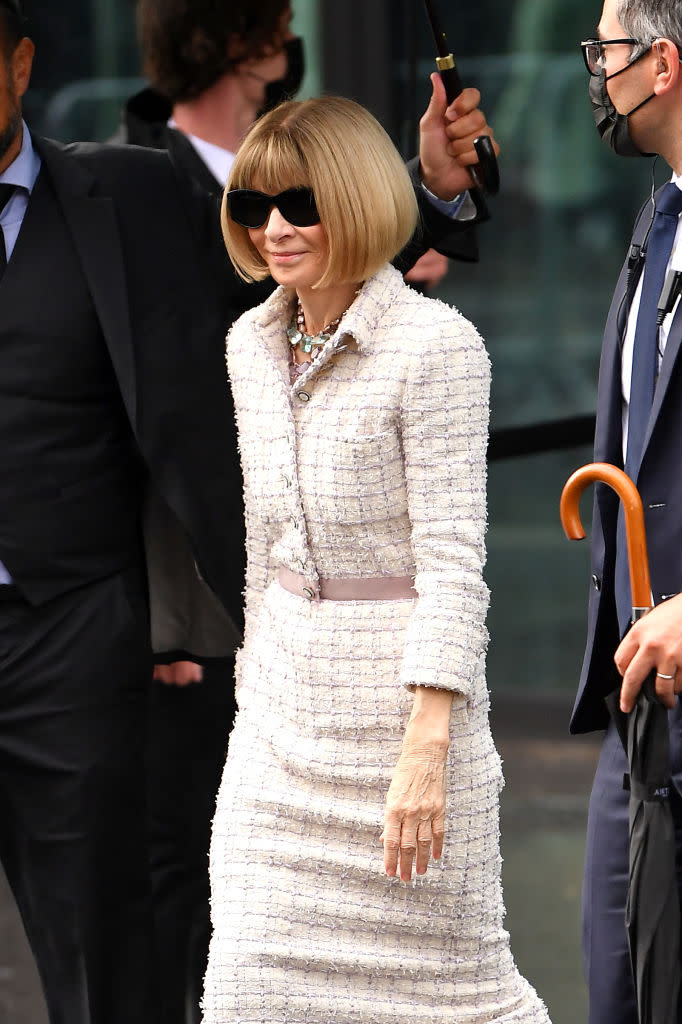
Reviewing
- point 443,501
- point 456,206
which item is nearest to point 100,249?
point 456,206

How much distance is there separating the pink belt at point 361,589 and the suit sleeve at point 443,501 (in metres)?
0.08

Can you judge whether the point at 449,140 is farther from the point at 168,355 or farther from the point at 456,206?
the point at 168,355

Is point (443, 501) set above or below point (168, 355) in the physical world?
below

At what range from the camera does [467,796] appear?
312 cm

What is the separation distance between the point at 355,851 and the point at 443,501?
1.90 feet

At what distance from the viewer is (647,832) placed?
291 cm

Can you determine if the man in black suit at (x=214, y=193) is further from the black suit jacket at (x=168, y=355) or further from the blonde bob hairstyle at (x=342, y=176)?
the blonde bob hairstyle at (x=342, y=176)

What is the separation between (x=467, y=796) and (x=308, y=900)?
0.98 ft

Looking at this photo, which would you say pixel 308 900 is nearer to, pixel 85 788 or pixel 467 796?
pixel 467 796

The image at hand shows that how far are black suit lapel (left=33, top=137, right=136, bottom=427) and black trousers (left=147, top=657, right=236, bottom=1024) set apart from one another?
0.89m

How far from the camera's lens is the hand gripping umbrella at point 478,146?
3.54m

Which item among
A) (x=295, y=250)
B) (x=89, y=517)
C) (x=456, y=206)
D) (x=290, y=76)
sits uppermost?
(x=290, y=76)

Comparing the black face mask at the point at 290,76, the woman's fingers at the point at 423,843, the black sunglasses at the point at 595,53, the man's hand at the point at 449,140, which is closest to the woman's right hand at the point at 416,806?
the woman's fingers at the point at 423,843

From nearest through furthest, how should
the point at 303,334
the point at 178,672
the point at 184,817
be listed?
the point at 303,334
the point at 178,672
the point at 184,817
